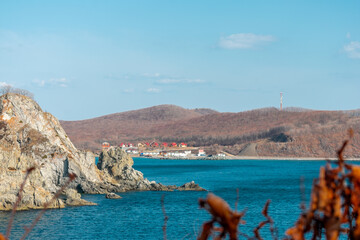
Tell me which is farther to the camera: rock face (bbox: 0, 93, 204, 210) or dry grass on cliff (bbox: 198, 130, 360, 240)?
rock face (bbox: 0, 93, 204, 210)

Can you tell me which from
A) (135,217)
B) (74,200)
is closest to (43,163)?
(74,200)

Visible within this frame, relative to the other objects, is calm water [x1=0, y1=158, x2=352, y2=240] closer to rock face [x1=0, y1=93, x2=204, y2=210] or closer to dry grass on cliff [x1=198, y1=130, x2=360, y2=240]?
rock face [x1=0, y1=93, x2=204, y2=210]

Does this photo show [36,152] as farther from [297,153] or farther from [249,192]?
[297,153]

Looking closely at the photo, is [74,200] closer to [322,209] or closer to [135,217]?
[135,217]

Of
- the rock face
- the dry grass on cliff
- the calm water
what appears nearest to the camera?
the dry grass on cliff

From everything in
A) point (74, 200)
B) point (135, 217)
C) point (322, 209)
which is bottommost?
point (135, 217)

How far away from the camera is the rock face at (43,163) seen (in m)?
39.3

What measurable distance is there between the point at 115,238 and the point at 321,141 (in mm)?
174406

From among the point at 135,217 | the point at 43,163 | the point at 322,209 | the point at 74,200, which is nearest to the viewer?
the point at 322,209

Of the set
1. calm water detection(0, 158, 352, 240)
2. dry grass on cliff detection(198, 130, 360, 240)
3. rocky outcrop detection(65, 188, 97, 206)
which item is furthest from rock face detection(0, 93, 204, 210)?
dry grass on cliff detection(198, 130, 360, 240)

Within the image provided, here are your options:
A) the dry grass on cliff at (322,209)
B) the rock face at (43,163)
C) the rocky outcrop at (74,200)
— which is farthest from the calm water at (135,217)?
the dry grass on cliff at (322,209)

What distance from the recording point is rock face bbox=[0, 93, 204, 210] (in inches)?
1549

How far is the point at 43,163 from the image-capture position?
47.3 meters

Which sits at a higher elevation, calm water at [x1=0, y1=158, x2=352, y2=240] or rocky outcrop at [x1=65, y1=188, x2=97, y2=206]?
rocky outcrop at [x1=65, y1=188, x2=97, y2=206]
